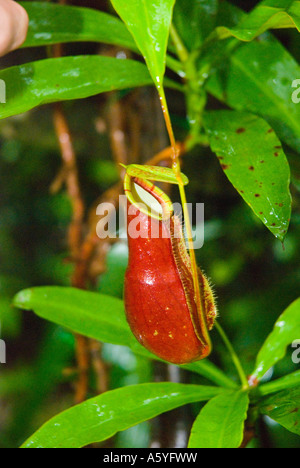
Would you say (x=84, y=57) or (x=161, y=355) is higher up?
(x=84, y=57)

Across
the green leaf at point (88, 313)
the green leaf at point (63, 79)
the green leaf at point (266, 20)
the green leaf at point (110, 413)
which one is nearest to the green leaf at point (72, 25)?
the green leaf at point (63, 79)

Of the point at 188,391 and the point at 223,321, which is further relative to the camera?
the point at 223,321

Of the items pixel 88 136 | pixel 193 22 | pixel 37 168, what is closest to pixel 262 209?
pixel 193 22

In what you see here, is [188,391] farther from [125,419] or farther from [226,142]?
[226,142]

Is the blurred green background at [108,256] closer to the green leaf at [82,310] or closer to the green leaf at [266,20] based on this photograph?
the green leaf at [82,310]

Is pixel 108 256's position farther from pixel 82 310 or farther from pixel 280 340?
pixel 280 340

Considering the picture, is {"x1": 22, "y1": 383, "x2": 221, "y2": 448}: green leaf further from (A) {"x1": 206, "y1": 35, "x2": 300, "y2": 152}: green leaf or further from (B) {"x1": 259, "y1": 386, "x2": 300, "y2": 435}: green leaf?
(A) {"x1": 206, "y1": 35, "x2": 300, "y2": 152}: green leaf
